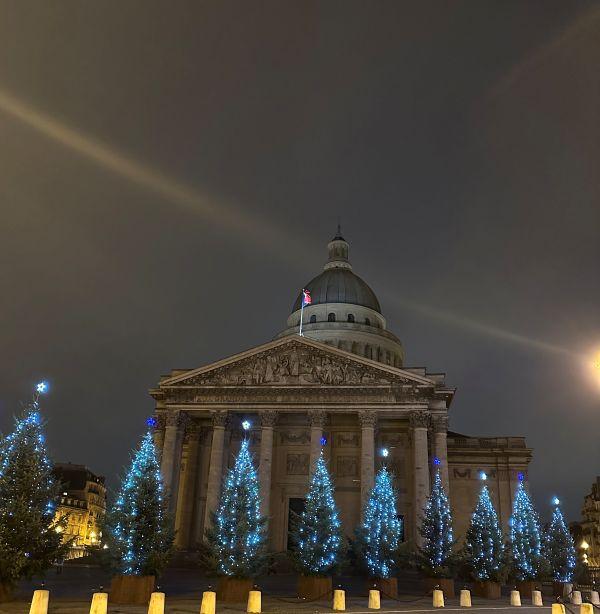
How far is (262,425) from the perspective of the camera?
158ft

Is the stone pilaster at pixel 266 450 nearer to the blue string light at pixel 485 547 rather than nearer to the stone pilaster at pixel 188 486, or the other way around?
the stone pilaster at pixel 188 486

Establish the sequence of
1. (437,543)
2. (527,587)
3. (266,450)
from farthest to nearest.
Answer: (266,450) < (527,587) < (437,543)

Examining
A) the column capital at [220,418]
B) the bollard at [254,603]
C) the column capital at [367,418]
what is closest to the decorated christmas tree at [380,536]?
the bollard at [254,603]

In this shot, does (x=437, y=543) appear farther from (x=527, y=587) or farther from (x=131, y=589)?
(x=131, y=589)

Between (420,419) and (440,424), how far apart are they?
2.10 m

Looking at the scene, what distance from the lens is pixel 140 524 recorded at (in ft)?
86.7

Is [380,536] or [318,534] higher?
[380,536]

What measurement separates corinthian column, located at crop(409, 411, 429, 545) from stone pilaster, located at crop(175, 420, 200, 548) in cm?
1816

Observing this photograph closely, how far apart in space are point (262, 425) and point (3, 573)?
88.7ft

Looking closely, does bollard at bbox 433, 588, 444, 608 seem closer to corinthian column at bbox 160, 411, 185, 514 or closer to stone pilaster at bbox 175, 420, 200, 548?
corinthian column at bbox 160, 411, 185, 514

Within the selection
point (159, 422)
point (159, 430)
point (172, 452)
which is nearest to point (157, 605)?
point (172, 452)

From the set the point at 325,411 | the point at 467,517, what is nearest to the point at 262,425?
the point at 325,411

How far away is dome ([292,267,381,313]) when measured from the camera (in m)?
79.8

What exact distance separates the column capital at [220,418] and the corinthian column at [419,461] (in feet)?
47.2
